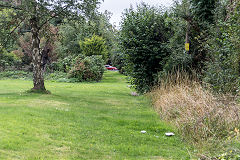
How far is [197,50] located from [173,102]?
16.8 ft

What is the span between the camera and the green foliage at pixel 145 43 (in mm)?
13906

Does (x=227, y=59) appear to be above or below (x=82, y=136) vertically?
above

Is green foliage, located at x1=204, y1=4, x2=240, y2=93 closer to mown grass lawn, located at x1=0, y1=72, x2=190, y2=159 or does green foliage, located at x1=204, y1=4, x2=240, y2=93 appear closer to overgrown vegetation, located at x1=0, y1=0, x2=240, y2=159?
overgrown vegetation, located at x1=0, y1=0, x2=240, y2=159

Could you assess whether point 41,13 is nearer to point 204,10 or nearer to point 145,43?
point 145,43

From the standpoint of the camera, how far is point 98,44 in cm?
3522

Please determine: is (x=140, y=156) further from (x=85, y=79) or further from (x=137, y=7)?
(x=85, y=79)

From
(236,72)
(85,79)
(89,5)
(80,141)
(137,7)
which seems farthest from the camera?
(85,79)

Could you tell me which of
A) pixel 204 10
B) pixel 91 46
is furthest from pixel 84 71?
pixel 204 10

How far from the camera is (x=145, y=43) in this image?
1398cm

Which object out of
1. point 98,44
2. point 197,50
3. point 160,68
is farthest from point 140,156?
point 98,44

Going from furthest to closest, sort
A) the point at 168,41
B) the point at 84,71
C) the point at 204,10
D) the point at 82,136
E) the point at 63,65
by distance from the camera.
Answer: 1. the point at 63,65
2. the point at 84,71
3. the point at 168,41
4. the point at 204,10
5. the point at 82,136

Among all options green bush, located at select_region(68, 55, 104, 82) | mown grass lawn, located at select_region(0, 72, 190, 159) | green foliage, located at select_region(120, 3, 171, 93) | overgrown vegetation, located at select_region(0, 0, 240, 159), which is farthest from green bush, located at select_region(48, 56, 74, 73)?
mown grass lawn, located at select_region(0, 72, 190, 159)

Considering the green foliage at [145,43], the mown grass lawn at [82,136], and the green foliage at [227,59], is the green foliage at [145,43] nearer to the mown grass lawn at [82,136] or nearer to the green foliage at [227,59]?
the green foliage at [227,59]

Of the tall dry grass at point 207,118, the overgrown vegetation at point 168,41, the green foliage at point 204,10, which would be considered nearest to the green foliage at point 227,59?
the overgrown vegetation at point 168,41
